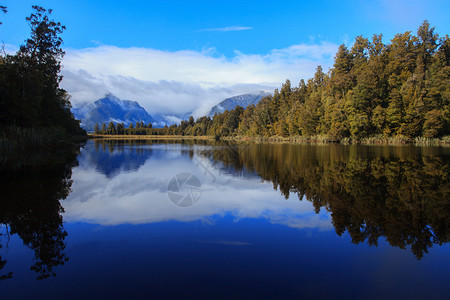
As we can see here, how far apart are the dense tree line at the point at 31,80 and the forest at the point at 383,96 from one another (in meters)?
47.0

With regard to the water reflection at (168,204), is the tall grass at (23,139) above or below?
above

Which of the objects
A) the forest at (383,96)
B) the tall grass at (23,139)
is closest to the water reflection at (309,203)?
the tall grass at (23,139)

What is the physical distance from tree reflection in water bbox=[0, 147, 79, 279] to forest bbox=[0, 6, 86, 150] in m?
14.4

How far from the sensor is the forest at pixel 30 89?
23250 millimetres

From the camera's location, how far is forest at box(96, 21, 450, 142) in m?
45.1

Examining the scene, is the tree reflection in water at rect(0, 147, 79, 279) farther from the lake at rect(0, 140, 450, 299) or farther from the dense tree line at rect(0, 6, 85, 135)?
the dense tree line at rect(0, 6, 85, 135)

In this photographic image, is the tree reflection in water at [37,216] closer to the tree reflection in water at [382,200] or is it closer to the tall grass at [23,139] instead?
the tree reflection in water at [382,200]

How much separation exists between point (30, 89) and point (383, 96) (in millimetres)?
54274

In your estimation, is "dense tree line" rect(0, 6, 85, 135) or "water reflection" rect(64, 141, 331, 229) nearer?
"water reflection" rect(64, 141, 331, 229)

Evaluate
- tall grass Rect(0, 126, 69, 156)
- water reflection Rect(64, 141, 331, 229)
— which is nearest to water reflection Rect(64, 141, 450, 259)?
water reflection Rect(64, 141, 331, 229)

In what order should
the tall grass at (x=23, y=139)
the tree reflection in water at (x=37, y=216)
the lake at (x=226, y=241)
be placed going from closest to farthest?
the lake at (x=226, y=241) → the tree reflection in water at (x=37, y=216) → the tall grass at (x=23, y=139)

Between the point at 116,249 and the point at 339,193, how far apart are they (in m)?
7.45

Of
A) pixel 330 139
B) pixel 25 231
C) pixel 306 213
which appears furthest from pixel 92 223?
pixel 330 139

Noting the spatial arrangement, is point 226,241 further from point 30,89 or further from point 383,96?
point 383,96
